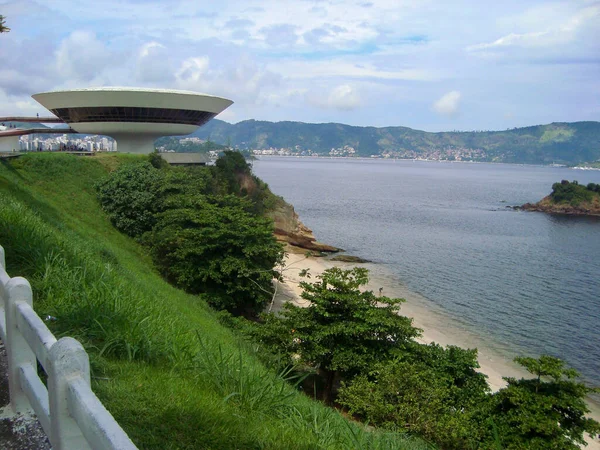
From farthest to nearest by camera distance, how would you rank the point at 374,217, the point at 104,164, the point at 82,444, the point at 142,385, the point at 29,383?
1. the point at 374,217
2. the point at 104,164
3. the point at 142,385
4. the point at 29,383
5. the point at 82,444

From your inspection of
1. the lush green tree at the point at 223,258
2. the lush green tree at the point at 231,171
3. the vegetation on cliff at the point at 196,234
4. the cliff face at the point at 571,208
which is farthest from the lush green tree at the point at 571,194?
the lush green tree at the point at 223,258

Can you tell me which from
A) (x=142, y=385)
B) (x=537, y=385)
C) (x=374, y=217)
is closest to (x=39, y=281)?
(x=142, y=385)

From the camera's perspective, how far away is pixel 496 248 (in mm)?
Result: 45156

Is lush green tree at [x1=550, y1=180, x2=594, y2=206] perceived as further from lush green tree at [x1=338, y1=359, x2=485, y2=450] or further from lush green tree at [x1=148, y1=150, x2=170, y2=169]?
lush green tree at [x1=338, y1=359, x2=485, y2=450]

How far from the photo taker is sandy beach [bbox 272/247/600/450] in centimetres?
2092

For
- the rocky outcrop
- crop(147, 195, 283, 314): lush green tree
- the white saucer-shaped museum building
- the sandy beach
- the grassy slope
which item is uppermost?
the white saucer-shaped museum building

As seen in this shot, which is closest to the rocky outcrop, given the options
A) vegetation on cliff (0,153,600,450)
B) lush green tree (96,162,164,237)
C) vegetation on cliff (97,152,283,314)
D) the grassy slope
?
vegetation on cliff (0,153,600,450)

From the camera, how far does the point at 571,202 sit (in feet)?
241

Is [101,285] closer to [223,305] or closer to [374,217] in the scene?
[223,305]

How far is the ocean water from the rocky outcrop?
304 cm

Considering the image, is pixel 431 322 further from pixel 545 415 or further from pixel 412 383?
pixel 545 415

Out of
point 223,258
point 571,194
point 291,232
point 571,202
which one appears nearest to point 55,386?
point 223,258

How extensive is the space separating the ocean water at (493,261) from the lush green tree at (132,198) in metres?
16.9

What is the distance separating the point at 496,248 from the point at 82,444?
1828 inches
